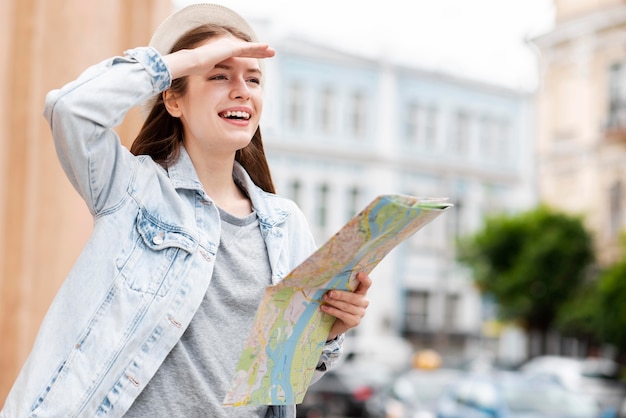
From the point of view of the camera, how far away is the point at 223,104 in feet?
7.88

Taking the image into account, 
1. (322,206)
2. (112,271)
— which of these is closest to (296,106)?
(322,206)

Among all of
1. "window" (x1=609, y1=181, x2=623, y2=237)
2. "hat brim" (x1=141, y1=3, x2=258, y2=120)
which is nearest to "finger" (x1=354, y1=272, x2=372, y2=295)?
"hat brim" (x1=141, y1=3, x2=258, y2=120)

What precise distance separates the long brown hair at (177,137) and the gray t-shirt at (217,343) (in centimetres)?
22

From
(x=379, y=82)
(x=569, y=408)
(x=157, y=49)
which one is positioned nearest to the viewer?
(x=157, y=49)

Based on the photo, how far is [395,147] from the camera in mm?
38188

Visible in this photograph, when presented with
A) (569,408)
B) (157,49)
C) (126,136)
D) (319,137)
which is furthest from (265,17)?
(157,49)

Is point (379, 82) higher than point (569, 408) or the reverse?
higher

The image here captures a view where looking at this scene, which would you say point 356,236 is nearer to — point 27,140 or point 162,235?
point 162,235

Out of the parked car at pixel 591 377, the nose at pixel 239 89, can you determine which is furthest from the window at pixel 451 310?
the nose at pixel 239 89

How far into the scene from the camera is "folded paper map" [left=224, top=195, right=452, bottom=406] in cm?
212

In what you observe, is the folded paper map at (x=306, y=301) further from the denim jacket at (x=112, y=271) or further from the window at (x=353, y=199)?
the window at (x=353, y=199)

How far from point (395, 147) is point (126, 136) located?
109ft

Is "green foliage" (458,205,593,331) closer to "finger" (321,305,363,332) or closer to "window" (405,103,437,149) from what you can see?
"window" (405,103,437,149)

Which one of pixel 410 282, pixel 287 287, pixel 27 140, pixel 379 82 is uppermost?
pixel 379 82
